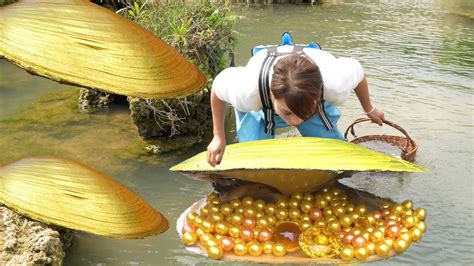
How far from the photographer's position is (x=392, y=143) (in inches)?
156

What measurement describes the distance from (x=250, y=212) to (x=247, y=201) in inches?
3.0

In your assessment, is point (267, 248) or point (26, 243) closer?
point (267, 248)

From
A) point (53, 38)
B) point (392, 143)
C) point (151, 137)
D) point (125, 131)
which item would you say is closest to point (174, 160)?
point (151, 137)

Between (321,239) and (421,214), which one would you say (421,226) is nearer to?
(421,214)

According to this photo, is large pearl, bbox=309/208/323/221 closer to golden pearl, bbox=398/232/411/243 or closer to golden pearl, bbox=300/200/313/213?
golden pearl, bbox=300/200/313/213

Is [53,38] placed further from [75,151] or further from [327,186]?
[75,151]

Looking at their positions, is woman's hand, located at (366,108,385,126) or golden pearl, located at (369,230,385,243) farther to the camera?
woman's hand, located at (366,108,385,126)

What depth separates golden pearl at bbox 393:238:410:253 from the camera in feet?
5.86

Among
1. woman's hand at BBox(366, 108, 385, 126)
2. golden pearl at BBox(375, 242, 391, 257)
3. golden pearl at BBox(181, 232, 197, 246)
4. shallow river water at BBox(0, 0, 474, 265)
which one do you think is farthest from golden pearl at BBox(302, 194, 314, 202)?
shallow river water at BBox(0, 0, 474, 265)

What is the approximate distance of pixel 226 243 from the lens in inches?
69.9

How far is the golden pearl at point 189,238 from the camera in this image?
1.84 meters

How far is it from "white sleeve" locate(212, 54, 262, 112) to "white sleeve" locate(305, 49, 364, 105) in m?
0.25

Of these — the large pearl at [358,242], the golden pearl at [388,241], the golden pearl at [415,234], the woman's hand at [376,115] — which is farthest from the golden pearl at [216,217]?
the woman's hand at [376,115]

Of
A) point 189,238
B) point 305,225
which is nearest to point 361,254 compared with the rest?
point 305,225
